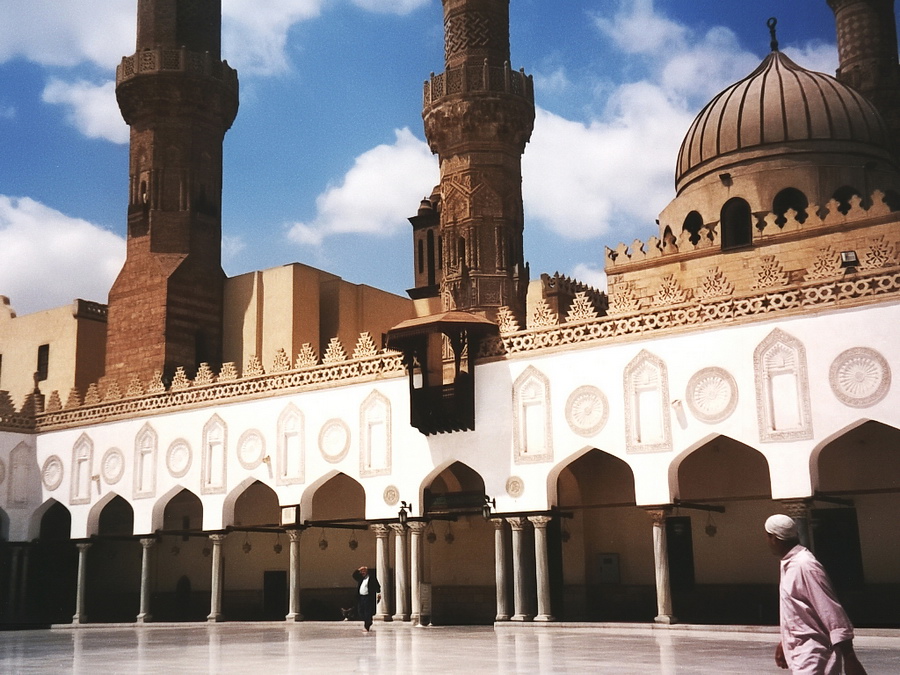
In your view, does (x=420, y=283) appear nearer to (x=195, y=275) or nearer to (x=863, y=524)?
(x=195, y=275)

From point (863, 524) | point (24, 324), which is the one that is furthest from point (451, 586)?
point (24, 324)

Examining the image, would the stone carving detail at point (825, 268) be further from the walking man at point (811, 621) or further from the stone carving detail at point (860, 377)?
the walking man at point (811, 621)

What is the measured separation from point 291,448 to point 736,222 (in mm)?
9594

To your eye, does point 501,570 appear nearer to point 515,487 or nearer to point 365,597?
point 515,487

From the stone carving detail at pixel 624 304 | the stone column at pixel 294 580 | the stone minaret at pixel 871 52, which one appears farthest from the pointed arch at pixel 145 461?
the stone minaret at pixel 871 52

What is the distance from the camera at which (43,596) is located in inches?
991

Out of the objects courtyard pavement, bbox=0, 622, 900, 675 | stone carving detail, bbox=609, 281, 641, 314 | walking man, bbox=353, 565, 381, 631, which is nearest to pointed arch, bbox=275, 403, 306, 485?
courtyard pavement, bbox=0, 622, 900, 675

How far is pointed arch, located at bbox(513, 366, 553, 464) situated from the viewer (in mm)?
17062

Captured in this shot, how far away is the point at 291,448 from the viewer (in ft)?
66.2

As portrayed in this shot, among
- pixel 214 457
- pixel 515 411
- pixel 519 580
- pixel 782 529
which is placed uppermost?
pixel 515 411

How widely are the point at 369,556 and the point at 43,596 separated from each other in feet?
29.1

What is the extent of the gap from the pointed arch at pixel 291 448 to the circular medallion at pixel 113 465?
175 inches

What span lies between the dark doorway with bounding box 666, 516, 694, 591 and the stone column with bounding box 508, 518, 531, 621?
2.78 m

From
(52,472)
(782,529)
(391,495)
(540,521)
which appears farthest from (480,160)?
(782,529)
